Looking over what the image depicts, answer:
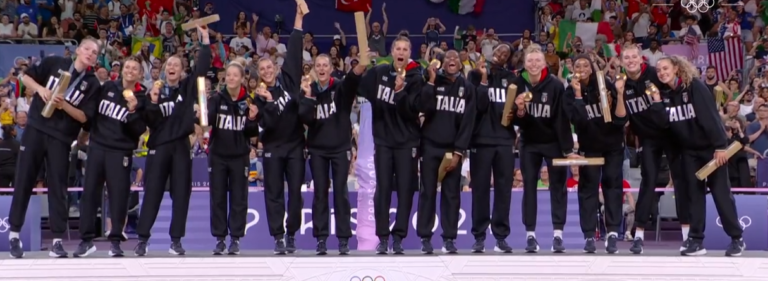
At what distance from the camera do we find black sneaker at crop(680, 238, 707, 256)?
424 inches

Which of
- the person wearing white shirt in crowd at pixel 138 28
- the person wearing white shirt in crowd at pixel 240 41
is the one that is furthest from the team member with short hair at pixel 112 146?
the person wearing white shirt in crowd at pixel 138 28

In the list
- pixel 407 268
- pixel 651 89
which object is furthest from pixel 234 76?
pixel 651 89

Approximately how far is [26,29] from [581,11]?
1019 cm

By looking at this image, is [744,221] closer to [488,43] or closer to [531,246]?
[531,246]

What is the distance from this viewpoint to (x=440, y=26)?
21.8 metres

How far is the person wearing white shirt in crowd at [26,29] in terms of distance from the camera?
2025 cm

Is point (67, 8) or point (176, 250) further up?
point (67, 8)

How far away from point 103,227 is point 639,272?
6981mm

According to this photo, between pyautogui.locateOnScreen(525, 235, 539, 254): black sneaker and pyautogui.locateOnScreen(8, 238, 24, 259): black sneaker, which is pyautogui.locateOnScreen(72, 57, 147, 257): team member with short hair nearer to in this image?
pyautogui.locateOnScreen(8, 238, 24, 259): black sneaker

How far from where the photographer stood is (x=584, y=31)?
2053cm

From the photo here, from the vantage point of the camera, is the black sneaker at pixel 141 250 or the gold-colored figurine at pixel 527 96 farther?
the black sneaker at pixel 141 250

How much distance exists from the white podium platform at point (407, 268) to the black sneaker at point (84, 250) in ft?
0.44

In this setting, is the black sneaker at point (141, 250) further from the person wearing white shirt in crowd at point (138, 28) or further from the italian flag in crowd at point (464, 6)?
Answer: the italian flag in crowd at point (464, 6)

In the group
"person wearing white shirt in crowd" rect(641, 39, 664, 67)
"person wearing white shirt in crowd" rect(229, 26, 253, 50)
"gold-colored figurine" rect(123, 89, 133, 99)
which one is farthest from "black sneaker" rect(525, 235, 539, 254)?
"person wearing white shirt in crowd" rect(229, 26, 253, 50)
